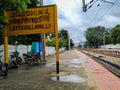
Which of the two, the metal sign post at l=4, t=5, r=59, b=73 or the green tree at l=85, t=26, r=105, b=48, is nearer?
the metal sign post at l=4, t=5, r=59, b=73

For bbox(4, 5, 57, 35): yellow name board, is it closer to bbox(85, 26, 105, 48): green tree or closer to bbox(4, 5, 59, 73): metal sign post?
bbox(4, 5, 59, 73): metal sign post

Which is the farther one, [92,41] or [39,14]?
[92,41]

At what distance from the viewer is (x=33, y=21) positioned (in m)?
16.6

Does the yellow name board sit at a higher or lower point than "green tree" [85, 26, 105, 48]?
lower

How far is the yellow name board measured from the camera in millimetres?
16469

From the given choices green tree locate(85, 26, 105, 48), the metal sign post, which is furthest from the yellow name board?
green tree locate(85, 26, 105, 48)

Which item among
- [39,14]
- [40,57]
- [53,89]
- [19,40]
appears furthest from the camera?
[19,40]

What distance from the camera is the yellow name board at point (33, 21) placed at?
Result: 16.5 metres

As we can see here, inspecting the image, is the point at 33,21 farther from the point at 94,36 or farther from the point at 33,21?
the point at 94,36

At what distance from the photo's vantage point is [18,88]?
11227 mm

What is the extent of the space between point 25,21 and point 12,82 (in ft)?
15.8

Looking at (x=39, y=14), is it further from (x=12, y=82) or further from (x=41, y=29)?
(x=12, y=82)

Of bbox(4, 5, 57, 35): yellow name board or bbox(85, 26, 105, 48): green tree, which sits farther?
bbox(85, 26, 105, 48): green tree

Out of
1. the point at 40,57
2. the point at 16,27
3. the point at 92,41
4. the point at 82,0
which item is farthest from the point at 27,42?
the point at 92,41
